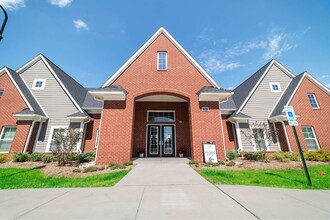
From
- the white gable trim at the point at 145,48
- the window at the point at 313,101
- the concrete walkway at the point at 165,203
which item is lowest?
the concrete walkway at the point at 165,203

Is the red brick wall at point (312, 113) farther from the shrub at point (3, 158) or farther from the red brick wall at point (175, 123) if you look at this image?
the shrub at point (3, 158)

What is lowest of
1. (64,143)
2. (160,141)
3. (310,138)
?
(64,143)

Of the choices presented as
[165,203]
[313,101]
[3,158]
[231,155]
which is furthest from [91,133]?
[313,101]

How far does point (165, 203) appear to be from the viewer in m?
3.32

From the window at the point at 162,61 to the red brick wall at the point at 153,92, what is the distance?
0.27m

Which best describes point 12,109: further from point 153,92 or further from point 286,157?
point 286,157

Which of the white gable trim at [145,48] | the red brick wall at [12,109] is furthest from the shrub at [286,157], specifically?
the red brick wall at [12,109]

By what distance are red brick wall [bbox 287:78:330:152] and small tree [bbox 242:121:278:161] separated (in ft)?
6.06

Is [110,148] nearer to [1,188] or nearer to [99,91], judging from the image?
[99,91]

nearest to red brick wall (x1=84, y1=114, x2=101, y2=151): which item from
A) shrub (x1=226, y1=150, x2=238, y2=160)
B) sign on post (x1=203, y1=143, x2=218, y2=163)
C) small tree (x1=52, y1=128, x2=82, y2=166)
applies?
small tree (x1=52, y1=128, x2=82, y2=166)

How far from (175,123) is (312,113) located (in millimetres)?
12912

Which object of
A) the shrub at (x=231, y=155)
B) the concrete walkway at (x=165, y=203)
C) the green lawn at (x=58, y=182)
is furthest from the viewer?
the shrub at (x=231, y=155)

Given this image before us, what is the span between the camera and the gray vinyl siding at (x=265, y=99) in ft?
43.5

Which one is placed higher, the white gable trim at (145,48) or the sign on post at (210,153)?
the white gable trim at (145,48)
